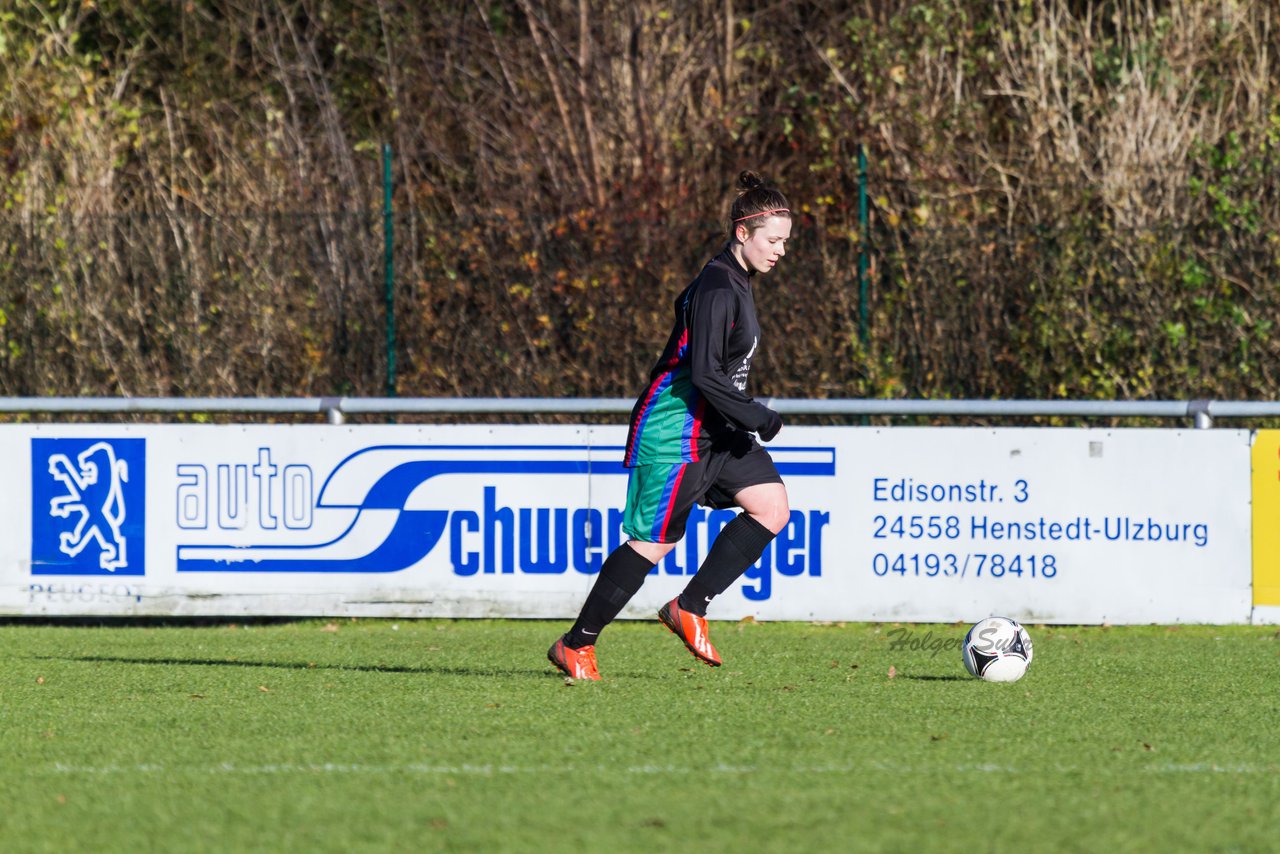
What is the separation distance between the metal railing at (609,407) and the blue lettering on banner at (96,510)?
14.5 inches

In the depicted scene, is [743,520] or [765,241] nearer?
[765,241]

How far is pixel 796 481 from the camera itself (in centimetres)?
962

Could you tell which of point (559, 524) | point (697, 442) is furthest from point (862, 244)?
point (697, 442)

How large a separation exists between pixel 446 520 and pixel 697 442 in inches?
123

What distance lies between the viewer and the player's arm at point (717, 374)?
6.74 metres

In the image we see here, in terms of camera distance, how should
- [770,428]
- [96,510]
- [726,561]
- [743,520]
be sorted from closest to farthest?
1. [770,428]
2. [726,561]
3. [743,520]
4. [96,510]

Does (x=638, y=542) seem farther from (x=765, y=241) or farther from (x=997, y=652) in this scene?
(x=997, y=652)

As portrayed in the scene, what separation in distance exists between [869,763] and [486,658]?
3.37 metres

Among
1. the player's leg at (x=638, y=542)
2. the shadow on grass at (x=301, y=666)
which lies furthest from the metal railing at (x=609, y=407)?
the player's leg at (x=638, y=542)

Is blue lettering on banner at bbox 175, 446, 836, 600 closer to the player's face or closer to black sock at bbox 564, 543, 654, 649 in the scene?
black sock at bbox 564, 543, 654, 649

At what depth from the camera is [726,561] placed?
7152 millimetres

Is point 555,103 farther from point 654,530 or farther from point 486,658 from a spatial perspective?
point 654,530

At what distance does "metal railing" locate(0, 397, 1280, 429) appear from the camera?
9.69m

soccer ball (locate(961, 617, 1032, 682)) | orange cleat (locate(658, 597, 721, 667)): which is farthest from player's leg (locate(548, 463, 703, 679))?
soccer ball (locate(961, 617, 1032, 682))
